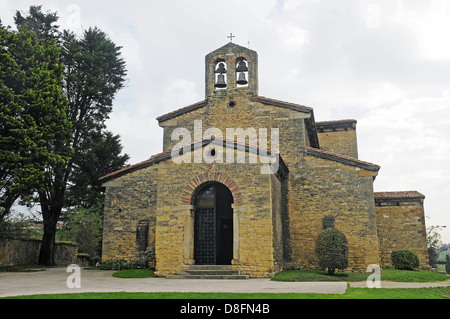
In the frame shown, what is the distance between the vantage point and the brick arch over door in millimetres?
14461

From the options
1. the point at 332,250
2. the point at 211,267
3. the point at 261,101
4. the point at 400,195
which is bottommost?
the point at 211,267

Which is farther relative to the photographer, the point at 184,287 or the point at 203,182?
the point at 203,182

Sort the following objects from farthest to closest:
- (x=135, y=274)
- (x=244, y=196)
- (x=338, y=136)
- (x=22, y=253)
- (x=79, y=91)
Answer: (x=338, y=136)
(x=79, y=91)
(x=22, y=253)
(x=135, y=274)
(x=244, y=196)

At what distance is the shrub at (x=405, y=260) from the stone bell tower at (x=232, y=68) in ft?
35.4

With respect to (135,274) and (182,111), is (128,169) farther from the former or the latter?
(135,274)

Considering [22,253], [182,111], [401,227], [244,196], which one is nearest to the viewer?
[244,196]

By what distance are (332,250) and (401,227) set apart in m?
7.91

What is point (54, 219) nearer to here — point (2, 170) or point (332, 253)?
Answer: point (2, 170)

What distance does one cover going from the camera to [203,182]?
14828mm

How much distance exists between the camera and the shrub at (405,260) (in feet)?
62.4

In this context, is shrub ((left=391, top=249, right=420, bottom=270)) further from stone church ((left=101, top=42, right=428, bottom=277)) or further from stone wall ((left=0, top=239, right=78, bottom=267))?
stone wall ((left=0, top=239, right=78, bottom=267))

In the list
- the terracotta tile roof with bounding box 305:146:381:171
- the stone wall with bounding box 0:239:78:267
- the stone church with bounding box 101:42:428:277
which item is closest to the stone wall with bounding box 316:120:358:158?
the stone church with bounding box 101:42:428:277

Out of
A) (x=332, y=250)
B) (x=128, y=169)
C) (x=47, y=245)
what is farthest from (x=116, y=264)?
(x=332, y=250)
